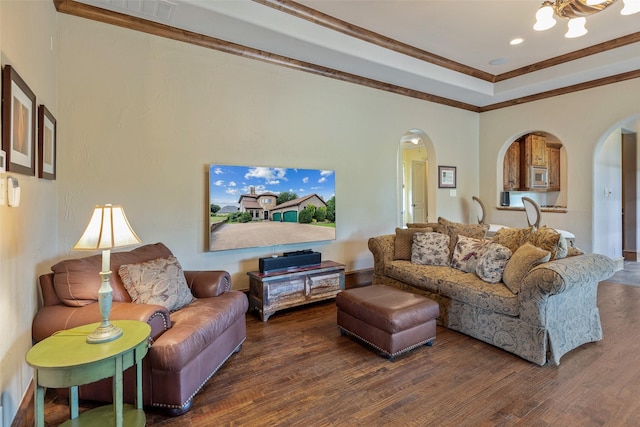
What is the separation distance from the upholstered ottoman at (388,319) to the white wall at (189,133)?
1396 mm

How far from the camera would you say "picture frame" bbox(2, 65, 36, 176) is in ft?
5.29

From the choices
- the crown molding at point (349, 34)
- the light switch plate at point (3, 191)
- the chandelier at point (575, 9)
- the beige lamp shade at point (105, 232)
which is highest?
the crown molding at point (349, 34)

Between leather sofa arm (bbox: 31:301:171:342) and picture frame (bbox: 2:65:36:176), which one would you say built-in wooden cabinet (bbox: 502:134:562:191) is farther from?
picture frame (bbox: 2:65:36:176)

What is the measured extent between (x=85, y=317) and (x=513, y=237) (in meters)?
3.57

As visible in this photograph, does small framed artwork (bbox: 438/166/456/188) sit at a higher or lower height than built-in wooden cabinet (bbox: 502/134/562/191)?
lower

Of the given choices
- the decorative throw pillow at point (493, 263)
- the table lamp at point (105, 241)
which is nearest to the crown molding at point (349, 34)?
the table lamp at point (105, 241)

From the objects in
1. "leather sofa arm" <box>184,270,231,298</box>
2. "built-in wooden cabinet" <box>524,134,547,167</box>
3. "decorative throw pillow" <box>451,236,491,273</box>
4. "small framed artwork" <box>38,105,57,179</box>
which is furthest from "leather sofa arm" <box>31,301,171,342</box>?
"built-in wooden cabinet" <box>524,134,547,167</box>

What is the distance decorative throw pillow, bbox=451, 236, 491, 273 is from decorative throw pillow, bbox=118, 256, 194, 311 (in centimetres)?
265

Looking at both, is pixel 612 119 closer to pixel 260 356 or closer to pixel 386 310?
pixel 386 310

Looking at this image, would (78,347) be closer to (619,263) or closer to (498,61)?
(498,61)

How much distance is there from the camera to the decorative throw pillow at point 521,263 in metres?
2.60

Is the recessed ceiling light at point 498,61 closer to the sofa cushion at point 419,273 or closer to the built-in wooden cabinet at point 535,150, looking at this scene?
the built-in wooden cabinet at point 535,150

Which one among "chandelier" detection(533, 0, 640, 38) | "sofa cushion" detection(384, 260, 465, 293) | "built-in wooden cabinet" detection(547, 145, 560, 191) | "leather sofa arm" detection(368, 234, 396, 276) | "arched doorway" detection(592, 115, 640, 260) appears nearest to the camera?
"chandelier" detection(533, 0, 640, 38)

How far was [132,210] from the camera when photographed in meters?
3.08
